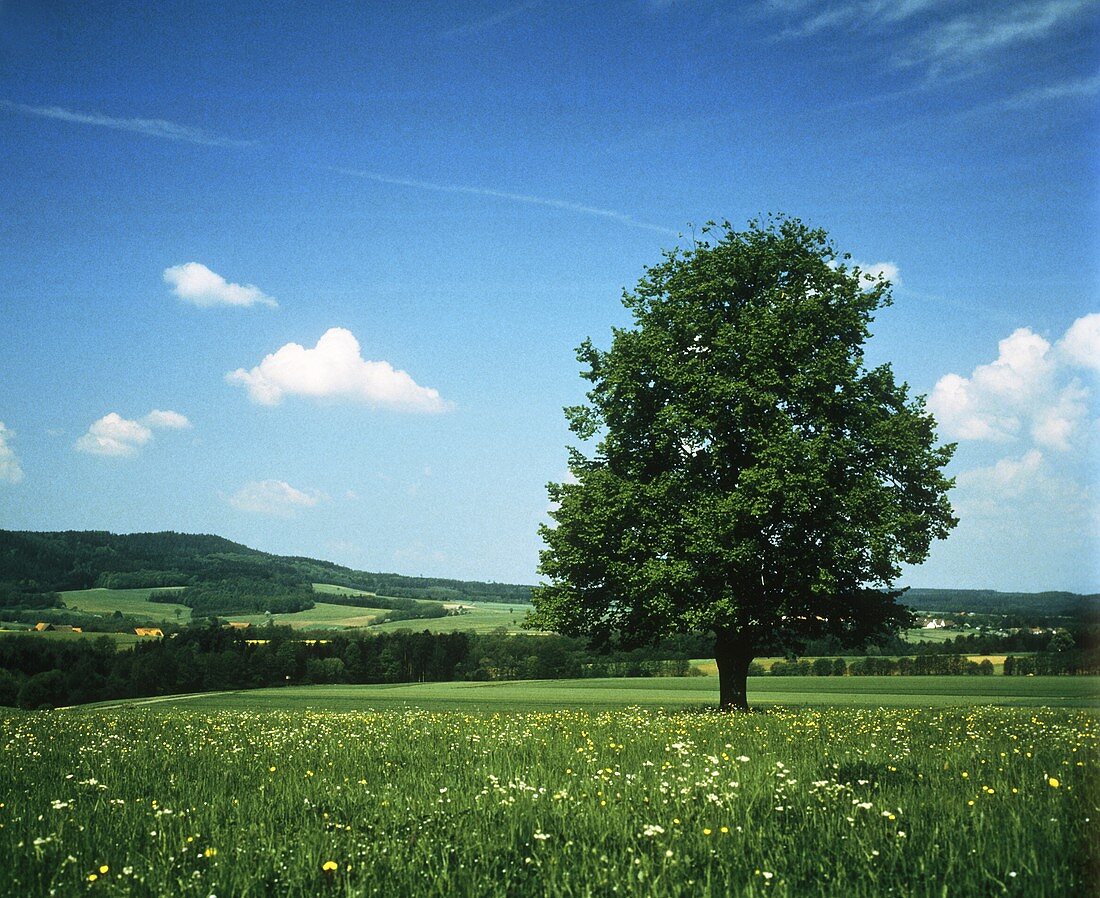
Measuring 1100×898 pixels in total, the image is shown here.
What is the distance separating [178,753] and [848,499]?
17223mm

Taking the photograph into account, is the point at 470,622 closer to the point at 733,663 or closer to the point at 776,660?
the point at 776,660

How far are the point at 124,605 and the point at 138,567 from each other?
27914mm

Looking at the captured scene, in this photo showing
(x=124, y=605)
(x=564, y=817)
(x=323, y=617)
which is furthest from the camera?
(x=323, y=617)

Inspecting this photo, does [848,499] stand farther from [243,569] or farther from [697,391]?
[243,569]

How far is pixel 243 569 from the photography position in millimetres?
172500

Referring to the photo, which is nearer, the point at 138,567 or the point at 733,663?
the point at 733,663

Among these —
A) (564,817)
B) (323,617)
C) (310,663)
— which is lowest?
(323,617)

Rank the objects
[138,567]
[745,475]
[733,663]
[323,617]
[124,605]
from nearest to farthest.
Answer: [745,475]
[733,663]
[124,605]
[323,617]
[138,567]

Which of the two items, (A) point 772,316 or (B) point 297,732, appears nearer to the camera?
(B) point 297,732

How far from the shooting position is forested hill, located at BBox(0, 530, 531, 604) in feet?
446

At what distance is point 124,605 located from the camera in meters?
134

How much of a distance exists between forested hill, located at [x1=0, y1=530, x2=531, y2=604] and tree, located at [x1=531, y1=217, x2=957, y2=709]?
12465 cm

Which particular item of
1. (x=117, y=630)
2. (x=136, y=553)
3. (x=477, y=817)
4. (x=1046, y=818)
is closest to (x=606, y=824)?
(x=477, y=817)

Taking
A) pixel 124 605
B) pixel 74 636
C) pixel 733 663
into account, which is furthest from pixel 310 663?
pixel 733 663
